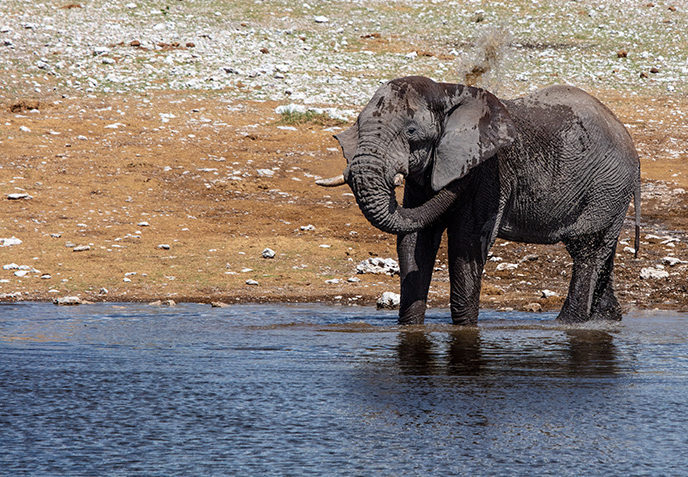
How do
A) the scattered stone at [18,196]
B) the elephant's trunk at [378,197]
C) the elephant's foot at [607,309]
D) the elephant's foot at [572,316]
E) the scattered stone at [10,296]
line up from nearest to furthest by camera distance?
the elephant's trunk at [378,197]
the elephant's foot at [572,316]
the elephant's foot at [607,309]
the scattered stone at [10,296]
the scattered stone at [18,196]

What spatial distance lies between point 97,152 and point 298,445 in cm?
1409

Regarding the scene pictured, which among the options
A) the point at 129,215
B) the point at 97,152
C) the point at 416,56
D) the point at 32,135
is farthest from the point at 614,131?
the point at 416,56

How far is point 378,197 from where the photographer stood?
8.81 m

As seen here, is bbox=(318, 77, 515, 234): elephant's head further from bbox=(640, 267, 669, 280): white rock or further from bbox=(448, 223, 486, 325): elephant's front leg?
bbox=(640, 267, 669, 280): white rock

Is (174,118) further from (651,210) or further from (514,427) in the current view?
(514,427)

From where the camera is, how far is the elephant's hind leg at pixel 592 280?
10617mm

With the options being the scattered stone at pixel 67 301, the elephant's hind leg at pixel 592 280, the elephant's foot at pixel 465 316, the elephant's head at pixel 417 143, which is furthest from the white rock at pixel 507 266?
the scattered stone at pixel 67 301

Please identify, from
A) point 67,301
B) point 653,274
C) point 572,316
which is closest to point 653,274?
→ point 653,274

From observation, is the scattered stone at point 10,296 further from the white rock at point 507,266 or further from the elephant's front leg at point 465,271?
the white rock at point 507,266

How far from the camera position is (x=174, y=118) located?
21.2 m

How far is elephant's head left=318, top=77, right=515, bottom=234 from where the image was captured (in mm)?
8836

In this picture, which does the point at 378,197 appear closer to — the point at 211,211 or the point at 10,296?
the point at 10,296

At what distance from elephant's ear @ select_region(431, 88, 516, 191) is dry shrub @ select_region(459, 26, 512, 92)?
13846 millimetres

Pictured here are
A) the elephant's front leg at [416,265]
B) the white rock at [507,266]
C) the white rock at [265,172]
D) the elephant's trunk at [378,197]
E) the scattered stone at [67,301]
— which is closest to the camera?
the elephant's trunk at [378,197]
